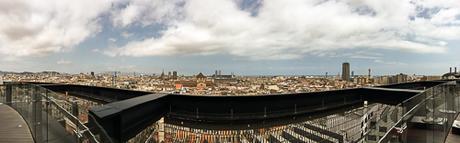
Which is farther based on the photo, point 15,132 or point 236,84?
point 236,84

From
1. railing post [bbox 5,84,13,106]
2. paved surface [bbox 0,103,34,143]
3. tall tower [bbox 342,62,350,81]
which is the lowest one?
paved surface [bbox 0,103,34,143]

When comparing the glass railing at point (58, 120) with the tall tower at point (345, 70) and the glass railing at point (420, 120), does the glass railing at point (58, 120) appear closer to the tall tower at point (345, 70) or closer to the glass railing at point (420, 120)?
the glass railing at point (420, 120)

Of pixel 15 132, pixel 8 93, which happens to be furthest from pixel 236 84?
pixel 15 132

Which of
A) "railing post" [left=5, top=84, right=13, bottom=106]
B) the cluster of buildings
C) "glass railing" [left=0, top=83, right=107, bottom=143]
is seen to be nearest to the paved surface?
"glass railing" [left=0, top=83, right=107, bottom=143]

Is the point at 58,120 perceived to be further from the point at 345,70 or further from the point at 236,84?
the point at 345,70

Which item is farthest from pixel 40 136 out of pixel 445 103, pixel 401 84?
pixel 401 84

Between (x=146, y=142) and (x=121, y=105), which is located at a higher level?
(x=121, y=105)

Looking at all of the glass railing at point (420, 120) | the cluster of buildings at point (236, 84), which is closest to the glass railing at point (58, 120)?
the cluster of buildings at point (236, 84)

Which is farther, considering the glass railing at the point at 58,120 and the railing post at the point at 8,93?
the railing post at the point at 8,93

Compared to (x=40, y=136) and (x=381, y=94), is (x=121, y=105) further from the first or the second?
(x=381, y=94)

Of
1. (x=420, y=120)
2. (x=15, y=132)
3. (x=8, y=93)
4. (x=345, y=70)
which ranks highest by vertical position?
(x=345, y=70)

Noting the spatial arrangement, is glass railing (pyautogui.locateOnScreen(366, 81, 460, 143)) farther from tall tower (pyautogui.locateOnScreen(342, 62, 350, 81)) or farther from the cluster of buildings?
tall tower (pyautogui.locateOnScreen(342, 62, 350, 81))
